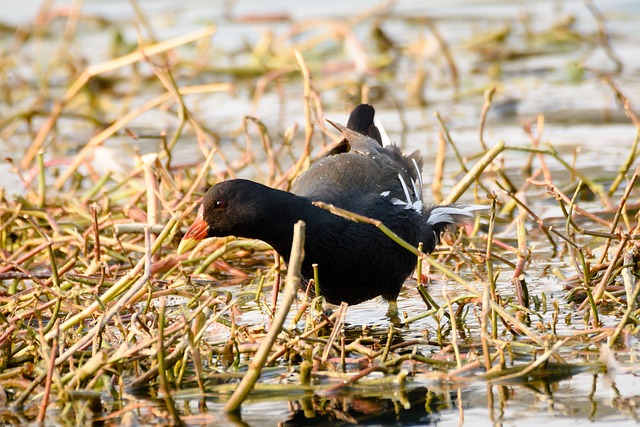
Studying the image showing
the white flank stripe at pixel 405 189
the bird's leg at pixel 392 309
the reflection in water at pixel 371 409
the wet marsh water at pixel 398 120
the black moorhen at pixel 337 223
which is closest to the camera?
the reflection in water at pixel 371 409

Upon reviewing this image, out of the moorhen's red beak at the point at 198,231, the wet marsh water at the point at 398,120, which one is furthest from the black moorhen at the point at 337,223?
the wet marsh water at the point at 398,120

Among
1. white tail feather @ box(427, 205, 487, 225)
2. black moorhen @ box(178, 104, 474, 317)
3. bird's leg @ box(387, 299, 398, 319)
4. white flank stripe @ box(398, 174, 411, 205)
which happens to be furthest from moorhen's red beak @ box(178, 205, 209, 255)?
white tail feather @ box(427, 205, 487, 225)

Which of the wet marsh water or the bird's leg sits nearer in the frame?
the wet marsh water

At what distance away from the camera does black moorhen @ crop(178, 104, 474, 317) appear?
4.14 m

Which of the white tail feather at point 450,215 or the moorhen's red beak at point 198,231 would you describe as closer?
the moorhen's red beak at point 198,231

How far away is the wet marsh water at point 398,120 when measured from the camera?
325cm

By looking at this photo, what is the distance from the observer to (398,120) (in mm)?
8359

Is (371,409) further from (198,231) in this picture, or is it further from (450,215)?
(450,215)

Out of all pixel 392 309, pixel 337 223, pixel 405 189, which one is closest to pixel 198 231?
pixel 337 223

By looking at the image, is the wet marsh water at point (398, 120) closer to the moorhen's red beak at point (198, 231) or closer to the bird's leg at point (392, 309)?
the bird's leg at point (392, 309)

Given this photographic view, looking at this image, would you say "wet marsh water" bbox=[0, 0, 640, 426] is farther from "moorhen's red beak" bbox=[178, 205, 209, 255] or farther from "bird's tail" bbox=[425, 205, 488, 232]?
"moorhen's red beak" bbox=[178, 205, 209, 255]

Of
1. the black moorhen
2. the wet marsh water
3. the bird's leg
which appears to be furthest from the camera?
the bird's leg

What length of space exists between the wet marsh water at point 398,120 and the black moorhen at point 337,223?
0.20 metres

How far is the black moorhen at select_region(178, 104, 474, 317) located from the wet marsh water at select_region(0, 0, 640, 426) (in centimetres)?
20
